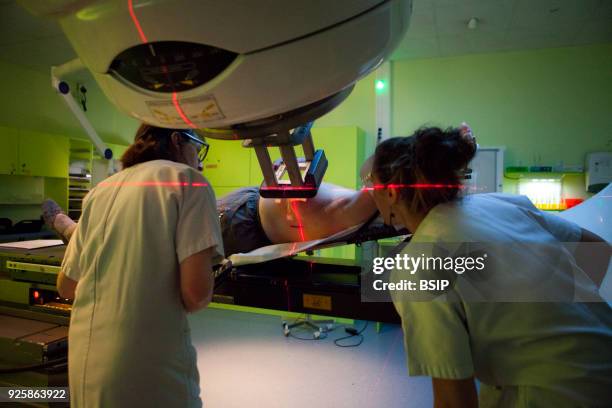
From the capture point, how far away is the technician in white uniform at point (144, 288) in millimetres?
849

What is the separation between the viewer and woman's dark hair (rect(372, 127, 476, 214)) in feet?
2.50

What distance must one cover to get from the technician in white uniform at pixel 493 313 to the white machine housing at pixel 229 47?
1.26ft

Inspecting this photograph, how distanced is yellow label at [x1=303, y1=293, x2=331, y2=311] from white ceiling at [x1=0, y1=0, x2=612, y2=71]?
8.82ft

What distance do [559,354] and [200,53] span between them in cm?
74

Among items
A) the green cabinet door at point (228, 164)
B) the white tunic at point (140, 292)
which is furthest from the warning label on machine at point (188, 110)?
the green cabinet door at point (228, 164)

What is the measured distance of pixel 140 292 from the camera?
0.85 m

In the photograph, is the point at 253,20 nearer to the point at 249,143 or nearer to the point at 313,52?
the point at 313,52

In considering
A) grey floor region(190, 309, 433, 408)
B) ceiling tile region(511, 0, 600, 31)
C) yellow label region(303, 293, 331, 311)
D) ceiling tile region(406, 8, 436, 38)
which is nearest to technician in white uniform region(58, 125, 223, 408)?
yellow label region(303, 293, 331, 311)

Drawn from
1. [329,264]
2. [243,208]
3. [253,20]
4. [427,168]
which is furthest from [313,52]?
[329,264]

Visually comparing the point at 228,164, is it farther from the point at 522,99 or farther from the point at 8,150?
the point at 522,99

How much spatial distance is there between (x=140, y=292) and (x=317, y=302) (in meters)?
0.49

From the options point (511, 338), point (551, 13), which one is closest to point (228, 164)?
point (551, 13)

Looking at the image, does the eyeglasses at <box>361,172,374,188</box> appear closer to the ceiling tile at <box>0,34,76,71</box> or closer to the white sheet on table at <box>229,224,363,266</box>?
the white sheet on table at <box>229,224,363,266</box>

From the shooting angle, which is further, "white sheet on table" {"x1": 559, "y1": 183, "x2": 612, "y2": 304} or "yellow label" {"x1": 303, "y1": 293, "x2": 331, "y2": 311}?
"yellow label" {"x1": 303, "y1": 293, "x2": 331, "y2": 311}
